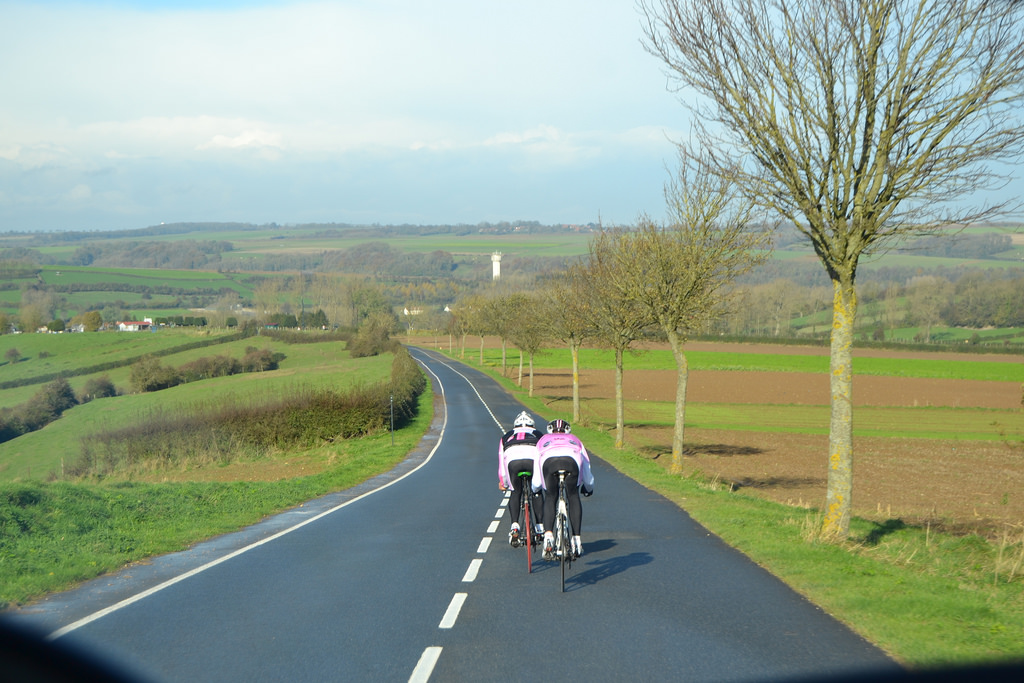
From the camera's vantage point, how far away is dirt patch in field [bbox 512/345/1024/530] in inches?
801

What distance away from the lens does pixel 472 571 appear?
9.09 metres

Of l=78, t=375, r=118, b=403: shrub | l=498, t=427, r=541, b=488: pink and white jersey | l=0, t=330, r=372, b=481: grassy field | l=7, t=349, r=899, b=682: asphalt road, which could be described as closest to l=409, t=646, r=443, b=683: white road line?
l=7, t=349, r=899, b=682: asphalt road

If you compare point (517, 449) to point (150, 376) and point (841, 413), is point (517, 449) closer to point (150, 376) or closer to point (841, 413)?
point (841, 413)

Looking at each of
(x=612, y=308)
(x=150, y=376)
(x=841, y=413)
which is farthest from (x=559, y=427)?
(x=150, y=376)

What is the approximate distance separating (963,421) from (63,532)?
167ft

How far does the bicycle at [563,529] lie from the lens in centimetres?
823

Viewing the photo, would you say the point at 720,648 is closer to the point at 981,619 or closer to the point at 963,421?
the point at 981,619

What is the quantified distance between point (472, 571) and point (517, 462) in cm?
138

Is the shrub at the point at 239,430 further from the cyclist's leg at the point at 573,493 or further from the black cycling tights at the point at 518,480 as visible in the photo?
the cyclist's leg at the point at 573,493

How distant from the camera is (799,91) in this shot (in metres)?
10.0

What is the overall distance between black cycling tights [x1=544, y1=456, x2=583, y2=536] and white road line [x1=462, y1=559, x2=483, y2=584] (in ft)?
3.17

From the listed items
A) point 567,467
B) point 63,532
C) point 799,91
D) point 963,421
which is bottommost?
point 963,421

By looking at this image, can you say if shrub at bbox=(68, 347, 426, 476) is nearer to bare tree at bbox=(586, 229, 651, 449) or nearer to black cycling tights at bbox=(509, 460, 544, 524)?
bare tree at bbox=(586, 229, 651, 449)

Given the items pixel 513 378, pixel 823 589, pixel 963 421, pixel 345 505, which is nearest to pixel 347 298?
pixel 513 378
